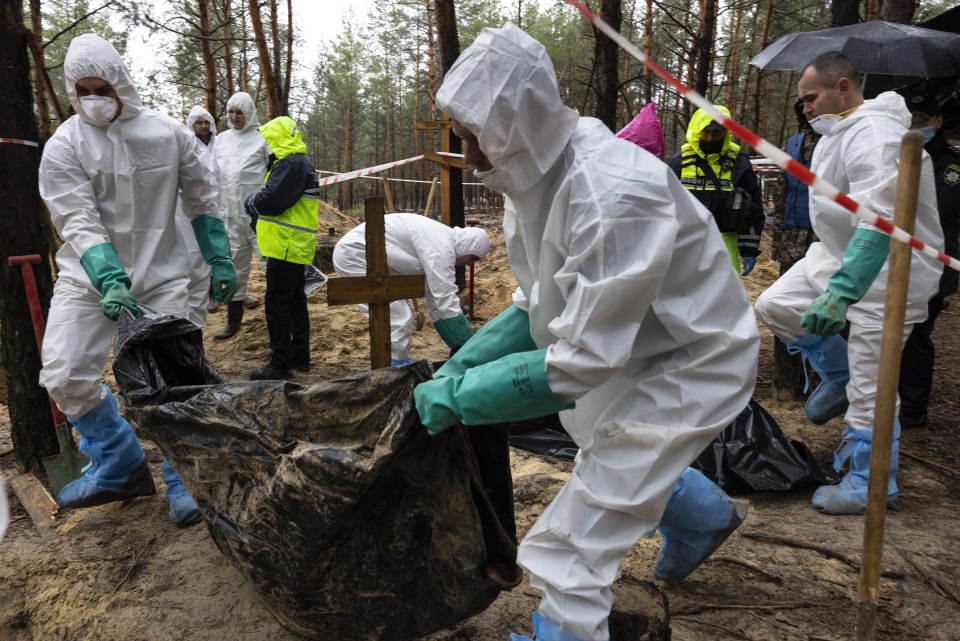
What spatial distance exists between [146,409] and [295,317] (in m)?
3.16

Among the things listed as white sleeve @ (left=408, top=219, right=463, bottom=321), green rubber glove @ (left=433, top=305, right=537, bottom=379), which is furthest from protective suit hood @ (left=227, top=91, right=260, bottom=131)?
green rubber glove @ (left=433, top=305, right=537, bottom=379)

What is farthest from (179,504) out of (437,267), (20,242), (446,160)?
(446,160)

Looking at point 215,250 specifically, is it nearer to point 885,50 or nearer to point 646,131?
point 646,131

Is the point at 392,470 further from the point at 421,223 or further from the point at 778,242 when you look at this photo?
the point at 778,242

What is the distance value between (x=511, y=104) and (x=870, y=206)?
1824mm

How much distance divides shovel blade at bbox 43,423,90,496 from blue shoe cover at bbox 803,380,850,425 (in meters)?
3.61

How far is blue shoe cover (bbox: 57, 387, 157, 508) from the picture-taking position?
9.50 feet

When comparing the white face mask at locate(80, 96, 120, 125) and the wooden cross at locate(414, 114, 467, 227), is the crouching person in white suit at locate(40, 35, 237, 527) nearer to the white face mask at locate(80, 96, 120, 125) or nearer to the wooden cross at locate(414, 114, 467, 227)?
the white face mask at locate(80, 96, 120, 125)

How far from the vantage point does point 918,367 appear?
3.95 metres

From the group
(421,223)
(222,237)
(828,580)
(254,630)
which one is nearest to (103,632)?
(254,630)

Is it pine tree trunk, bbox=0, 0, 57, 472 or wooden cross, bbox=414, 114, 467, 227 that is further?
wooden cross, bbox=414, 114, 467, 227

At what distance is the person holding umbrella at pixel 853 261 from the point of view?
2.58m

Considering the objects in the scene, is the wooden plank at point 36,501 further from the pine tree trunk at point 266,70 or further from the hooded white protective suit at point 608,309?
the pine tree trunk at point 266,70

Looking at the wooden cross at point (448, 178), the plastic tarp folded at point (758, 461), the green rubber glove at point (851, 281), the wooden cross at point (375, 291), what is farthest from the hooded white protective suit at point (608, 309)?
the wooden cross at point (448, 178)
